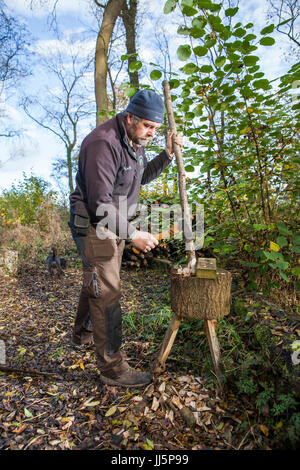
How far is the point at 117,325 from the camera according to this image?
7.14 ft

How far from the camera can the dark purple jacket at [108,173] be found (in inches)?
75.2

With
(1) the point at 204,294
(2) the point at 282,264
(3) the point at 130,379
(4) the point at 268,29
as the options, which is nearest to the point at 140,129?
(4) the point at 268,29

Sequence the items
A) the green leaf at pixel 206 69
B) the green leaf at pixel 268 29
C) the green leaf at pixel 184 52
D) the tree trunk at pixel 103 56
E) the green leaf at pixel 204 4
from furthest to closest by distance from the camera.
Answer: the tree trunk at pixel 103 56, the green leaf at pixel 206 69, the green leaf at pixel 184 52, the green leaf at pixel 268 29, the green leaf at pixel 204 4

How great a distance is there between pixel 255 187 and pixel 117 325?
1.80 m

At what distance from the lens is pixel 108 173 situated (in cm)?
195

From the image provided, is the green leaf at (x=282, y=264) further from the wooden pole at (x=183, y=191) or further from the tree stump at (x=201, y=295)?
the wooden pole at (x=183, y=191)

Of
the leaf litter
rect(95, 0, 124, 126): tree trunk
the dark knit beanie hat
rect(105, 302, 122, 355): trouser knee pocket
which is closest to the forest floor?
A: the leaf litter

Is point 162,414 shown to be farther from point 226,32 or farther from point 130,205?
point 226,32

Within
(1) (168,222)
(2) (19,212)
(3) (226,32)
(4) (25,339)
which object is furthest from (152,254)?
(2) (19,212)

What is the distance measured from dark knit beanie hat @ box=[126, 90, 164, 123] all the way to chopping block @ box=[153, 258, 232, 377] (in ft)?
3.81

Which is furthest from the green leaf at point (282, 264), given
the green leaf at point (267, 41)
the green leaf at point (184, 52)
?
the green leaf at point (184, 52)

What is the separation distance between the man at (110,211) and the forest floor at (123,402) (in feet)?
0.76

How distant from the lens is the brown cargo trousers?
6.82 feet
